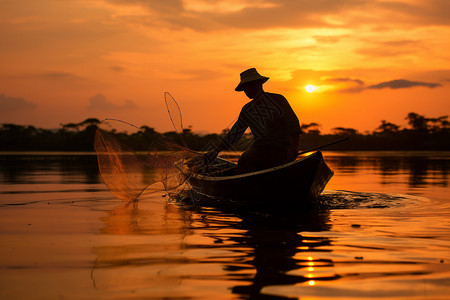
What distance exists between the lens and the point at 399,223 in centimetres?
673

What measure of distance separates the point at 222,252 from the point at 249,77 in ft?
14.1

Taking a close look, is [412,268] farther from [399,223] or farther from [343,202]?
[343,202]

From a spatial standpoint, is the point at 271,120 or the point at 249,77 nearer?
the point at 271,120

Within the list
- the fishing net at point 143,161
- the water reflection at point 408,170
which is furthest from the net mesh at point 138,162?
the water reflection at point 408,170

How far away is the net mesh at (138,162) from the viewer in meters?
9.14

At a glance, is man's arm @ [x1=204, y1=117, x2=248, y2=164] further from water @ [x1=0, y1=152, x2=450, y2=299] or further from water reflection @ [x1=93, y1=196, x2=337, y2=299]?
water reflection @ [x1=93, y1=196, x2=337, y2=299]

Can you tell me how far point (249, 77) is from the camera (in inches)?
342

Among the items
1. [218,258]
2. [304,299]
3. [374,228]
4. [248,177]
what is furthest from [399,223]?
[304,299]

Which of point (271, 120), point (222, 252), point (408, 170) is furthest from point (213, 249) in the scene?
point (408, 170)

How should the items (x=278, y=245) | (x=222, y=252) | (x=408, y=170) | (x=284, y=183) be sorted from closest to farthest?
(x=222, y=252)
(x=278, y=245)
(x=284, y=183)
(x=408, y=170)

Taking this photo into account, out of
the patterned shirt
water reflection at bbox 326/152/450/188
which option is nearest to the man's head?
the patterned shirt

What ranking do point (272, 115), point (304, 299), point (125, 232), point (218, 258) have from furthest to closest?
point (272, 115) → point (125, 232) → point (218, 258) → point (304, 299)

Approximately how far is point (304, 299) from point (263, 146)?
17.1ft

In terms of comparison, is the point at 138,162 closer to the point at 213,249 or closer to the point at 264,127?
the point at 264,127
